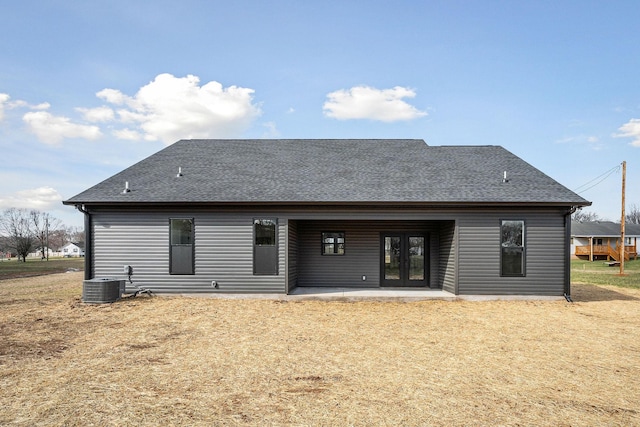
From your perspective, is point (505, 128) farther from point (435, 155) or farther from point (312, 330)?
point (312, 330)

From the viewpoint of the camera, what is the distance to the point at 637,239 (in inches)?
1820

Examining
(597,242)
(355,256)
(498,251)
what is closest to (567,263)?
(498,251)

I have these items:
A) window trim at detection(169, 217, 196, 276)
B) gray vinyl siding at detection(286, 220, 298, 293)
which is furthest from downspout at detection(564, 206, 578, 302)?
window trim at detection(169, 217, 196, 276)

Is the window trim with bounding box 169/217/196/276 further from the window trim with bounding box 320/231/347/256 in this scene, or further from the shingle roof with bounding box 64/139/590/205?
the window trim with bounding box 320/231/347/256

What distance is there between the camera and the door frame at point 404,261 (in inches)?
531

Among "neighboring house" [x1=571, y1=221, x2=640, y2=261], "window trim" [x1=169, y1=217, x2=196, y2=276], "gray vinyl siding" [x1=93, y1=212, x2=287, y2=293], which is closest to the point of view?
"gray vinyl siding" [x1=93, y1=212, x2=287, y2=293]

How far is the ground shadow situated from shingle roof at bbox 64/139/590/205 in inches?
148

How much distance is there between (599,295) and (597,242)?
33400mm

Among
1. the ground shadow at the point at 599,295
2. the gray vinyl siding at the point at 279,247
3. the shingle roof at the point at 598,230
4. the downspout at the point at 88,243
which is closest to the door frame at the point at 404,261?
→ the gray vinyl siding at the point at 279,247

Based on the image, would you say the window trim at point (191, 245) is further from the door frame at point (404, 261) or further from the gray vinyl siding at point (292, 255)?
the door frame at point (404, 261)

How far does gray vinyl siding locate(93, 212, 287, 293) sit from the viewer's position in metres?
11.8

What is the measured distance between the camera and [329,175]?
13391 mm

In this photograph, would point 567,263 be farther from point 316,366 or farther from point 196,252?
point 196,252

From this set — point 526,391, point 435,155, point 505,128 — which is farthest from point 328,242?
point 505,128
